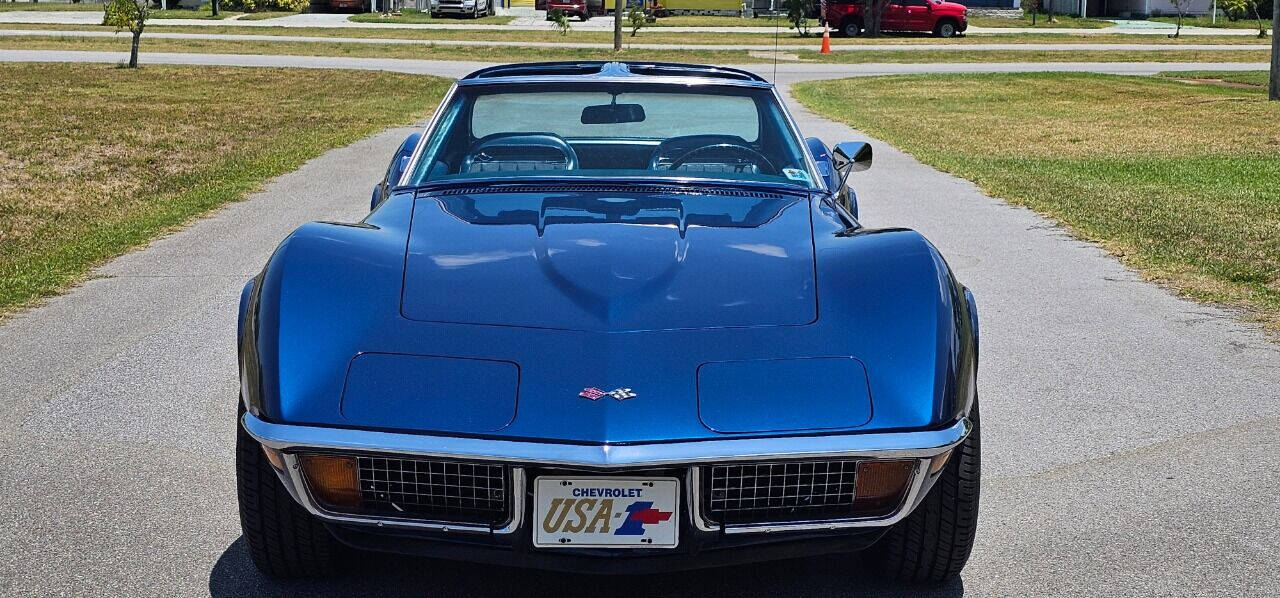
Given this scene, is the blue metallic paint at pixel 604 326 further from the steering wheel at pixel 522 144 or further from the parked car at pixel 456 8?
the parked car at pixel 456 8

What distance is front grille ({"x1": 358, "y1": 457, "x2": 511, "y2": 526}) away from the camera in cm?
302

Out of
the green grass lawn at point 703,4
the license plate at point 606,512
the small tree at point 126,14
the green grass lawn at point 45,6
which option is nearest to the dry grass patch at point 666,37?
the green grass lawn at point 45,6

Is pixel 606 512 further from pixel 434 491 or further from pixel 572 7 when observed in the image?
pixel 572 7

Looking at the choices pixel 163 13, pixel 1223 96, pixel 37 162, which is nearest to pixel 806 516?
pixel 37 162


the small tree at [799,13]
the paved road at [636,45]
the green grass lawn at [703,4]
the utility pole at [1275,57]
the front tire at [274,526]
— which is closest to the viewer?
the front tire at [274,526]

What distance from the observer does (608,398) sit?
3.05 meters

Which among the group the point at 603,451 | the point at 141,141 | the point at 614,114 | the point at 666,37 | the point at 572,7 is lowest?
the point at 141,141

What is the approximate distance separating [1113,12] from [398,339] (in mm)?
65876

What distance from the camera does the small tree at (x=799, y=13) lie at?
151 feet

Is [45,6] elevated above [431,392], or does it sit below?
above

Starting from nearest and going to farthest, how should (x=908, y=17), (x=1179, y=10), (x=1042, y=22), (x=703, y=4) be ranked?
(x=908, y=17)
(x=1179, y=10)
(x=1042, y=22)
(x=703, y=4)

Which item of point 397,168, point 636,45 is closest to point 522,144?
point 397,168

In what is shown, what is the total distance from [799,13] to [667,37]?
5.52 metres

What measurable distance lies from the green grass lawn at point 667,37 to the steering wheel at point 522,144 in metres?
35.8
